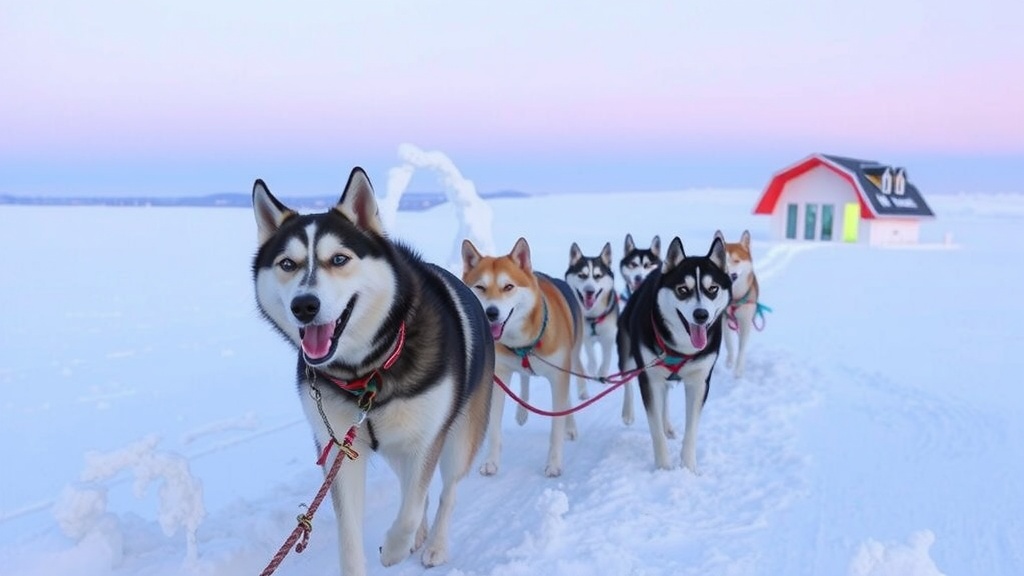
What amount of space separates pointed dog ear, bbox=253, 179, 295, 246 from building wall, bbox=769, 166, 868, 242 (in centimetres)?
2521

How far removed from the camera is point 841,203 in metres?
25.0

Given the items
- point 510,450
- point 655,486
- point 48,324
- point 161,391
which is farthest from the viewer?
point 48,324

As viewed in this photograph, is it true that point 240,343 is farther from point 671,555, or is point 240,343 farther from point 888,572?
point 888,572

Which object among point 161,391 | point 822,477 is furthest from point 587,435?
point 161,391

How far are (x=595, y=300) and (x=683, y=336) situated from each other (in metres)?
2.07

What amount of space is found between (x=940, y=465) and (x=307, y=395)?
3.32 m

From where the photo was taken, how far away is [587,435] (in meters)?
4.77

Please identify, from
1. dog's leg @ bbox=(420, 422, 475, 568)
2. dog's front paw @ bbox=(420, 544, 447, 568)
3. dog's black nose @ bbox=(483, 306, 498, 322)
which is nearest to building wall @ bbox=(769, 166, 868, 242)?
dog's black nose @ bbox=(483, 306, 498, 322)

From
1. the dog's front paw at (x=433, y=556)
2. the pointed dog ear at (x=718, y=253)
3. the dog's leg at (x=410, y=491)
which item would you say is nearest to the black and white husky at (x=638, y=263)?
the pointed dog ear at (x=718, y=253)

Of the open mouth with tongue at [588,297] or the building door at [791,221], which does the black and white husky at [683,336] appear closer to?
the open mouth with tongue at [588,297]

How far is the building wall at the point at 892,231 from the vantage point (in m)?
24.4

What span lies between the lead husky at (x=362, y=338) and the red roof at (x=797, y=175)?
24.4 metres

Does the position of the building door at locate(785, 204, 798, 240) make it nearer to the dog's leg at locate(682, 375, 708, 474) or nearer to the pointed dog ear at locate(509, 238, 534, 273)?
the dog's leg at locate(682, 375, 708, 474)

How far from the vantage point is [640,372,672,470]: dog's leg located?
3.93 metres
